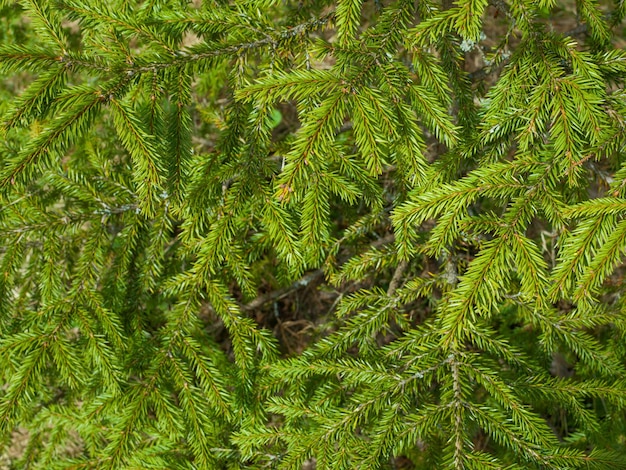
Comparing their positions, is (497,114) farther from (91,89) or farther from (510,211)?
(91,89)

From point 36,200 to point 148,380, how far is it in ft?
3.03

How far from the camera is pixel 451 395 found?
5.29 feet

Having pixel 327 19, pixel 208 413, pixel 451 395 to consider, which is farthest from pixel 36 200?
pixel 451 395

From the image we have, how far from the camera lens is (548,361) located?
2.31 metres

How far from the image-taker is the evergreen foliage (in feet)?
4.50

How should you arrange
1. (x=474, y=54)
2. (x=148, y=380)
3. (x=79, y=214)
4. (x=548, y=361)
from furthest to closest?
1. (x=474, y=54)
2. (x=548, y=361)
3. (x=79, y=214)
4. (x=148, y=380)

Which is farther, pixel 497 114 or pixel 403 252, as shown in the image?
pixel 403 252

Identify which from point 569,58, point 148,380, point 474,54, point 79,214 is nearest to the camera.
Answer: point 569,58

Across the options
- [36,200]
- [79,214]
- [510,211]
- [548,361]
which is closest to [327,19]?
[510,211]

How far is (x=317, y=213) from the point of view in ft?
5.20

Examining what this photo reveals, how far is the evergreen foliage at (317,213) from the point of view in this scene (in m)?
1.37

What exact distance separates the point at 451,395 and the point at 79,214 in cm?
161

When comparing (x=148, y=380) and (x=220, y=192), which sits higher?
(x=220, y=192)

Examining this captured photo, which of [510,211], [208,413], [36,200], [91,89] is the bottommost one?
[208,413]
